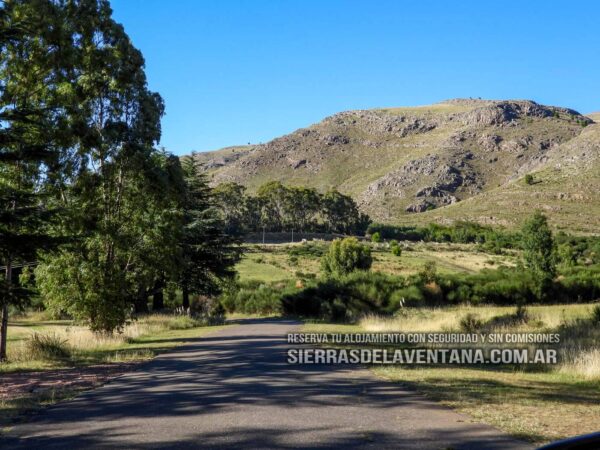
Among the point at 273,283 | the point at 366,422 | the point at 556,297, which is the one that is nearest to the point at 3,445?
the point at 366,422

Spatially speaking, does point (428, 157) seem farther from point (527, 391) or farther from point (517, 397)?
point (517, 397)

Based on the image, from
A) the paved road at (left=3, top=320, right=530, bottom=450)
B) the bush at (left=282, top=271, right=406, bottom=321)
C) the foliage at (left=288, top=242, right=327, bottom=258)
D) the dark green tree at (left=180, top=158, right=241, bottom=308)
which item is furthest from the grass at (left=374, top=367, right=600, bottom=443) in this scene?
the foliage at (left=288, top=242, right=327, bottom=258)

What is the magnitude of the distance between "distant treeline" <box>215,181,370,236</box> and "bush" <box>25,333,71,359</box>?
88.1 meters

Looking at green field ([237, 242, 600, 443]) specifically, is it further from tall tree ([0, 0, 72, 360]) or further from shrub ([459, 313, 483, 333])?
tall tree ([0, 0, 72, 360])

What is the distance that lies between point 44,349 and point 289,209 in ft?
305

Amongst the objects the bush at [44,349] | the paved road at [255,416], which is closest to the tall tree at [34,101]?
the bush at [44,349]

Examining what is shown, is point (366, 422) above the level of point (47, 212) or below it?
below

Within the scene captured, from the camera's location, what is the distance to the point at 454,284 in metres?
34.1

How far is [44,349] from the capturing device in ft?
50.3

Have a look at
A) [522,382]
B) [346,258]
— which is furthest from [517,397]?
[346,258]

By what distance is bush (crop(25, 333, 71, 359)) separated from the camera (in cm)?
1524

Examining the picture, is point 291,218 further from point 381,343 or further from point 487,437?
point 487,437

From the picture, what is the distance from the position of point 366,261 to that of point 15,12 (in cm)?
4210

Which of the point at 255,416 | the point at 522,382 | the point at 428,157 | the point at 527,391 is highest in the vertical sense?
the point at 428,157
